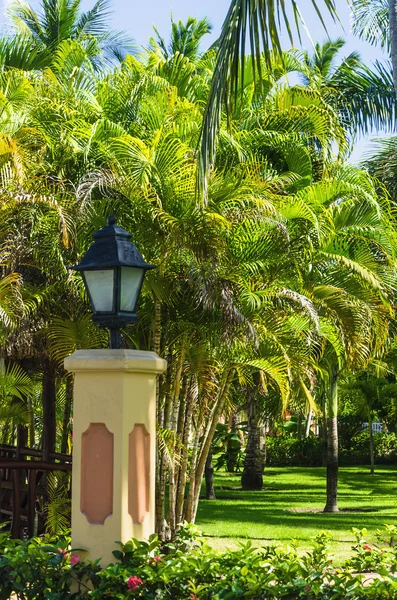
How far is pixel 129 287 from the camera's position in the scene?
18.3 ft

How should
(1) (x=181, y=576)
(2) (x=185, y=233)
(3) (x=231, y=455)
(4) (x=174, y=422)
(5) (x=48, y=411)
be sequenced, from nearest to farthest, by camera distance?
(1) (x=181, y=576) < (2) (x=185, y=233) < (4) (x=174, y=422) < (5) (x=48, y=411) < (3) (x=231, y=455)

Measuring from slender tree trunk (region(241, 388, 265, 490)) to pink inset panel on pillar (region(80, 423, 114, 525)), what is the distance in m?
15.5

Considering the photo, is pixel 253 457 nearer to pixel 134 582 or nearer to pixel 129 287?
pixel 129 287

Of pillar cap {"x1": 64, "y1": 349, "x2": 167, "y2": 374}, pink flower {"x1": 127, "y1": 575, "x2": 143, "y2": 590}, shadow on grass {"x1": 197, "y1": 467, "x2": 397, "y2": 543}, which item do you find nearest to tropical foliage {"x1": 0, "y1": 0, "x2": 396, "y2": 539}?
shadow on grass {"x1": 197, "y1": 467, "x2": 397, "y2": 543}

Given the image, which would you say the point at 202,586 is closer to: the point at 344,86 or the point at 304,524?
the point at 304,524

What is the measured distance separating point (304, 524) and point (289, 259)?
22.5 ft

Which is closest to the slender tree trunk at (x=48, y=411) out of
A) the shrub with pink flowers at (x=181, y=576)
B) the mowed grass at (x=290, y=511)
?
the mowed grass at (x=290, y=511)

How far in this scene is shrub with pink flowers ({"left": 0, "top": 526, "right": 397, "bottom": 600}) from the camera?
492 centimetres

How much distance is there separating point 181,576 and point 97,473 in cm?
83

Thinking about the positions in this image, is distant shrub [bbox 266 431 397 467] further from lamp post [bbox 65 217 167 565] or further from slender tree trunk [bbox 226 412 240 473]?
lamp post [bbox 65 217 167 565]

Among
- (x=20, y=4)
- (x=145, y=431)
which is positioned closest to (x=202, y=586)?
(x=145, y=431)

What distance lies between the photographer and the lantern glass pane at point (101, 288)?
5539 mm

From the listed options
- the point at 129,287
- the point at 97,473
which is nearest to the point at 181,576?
→ the point at 97,473

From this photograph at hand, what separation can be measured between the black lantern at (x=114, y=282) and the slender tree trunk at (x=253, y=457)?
1547 cm
